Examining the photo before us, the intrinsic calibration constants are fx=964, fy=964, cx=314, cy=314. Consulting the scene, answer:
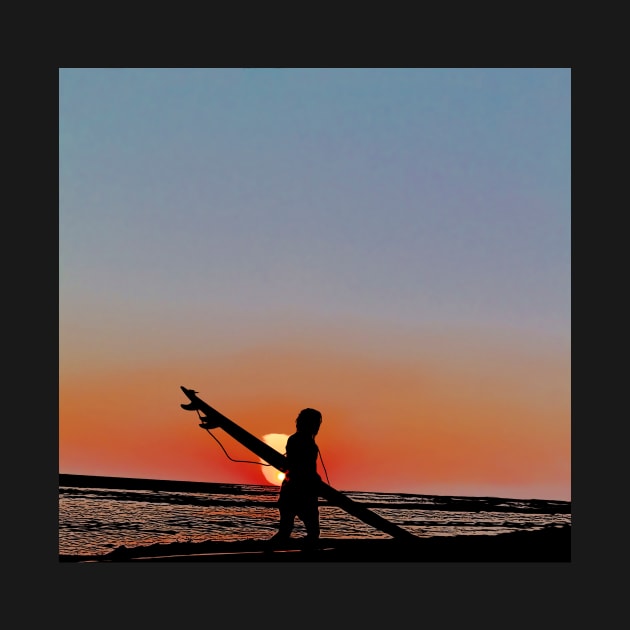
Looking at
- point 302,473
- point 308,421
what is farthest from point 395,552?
point 308,421

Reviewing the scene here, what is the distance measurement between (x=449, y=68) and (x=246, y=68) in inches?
118

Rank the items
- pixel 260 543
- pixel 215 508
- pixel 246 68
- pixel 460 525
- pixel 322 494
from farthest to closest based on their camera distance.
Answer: pixel 215 508, pixel 460 525, pixel 260 543, pixel 246 68, pixel 322 494

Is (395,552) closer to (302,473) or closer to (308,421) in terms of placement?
(302,473)

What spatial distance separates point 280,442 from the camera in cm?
1423

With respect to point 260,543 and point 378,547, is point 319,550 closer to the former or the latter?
point 378,547

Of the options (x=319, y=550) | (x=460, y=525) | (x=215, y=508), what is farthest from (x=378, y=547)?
(x=215, y=508)

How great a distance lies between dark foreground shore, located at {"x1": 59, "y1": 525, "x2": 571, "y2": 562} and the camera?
519 inches

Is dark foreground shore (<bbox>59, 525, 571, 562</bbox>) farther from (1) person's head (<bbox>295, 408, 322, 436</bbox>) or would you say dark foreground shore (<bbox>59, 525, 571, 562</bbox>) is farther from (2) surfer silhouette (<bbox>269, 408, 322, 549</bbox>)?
(1) person's head (<bbox>295, 408, 322, 436</bbox>)

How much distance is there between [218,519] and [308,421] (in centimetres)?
1547

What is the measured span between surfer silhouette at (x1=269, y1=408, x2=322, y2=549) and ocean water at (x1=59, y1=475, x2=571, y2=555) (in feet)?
6.20

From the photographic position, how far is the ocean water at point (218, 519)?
20.4 meters

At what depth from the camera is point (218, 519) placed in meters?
27.6

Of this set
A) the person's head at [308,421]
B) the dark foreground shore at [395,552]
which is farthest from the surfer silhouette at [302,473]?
the dark foreground shore at [395,552]

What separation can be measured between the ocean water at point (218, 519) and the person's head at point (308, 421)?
7.63 ft
